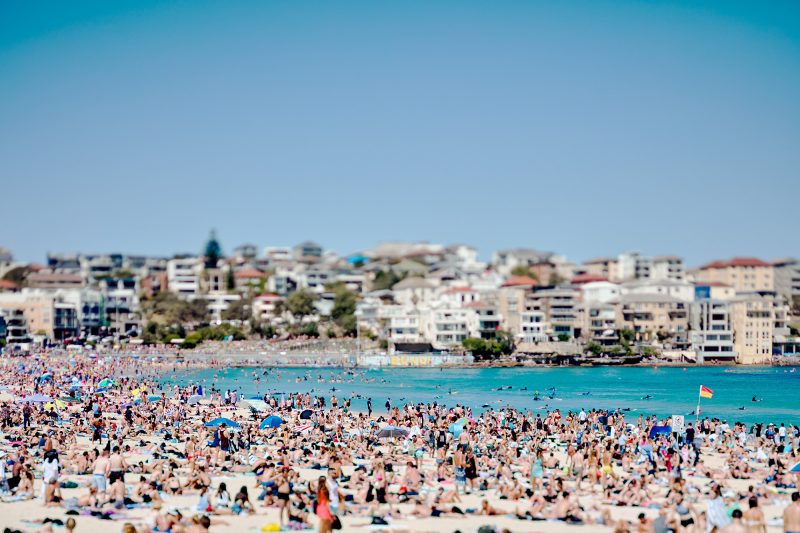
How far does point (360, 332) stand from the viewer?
302ft

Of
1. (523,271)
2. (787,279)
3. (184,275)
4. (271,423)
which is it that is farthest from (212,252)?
(271,423)

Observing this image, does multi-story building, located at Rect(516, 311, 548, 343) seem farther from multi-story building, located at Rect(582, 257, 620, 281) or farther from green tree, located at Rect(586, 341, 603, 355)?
multi-story building, located at Rect(582, 257, 620, 281)

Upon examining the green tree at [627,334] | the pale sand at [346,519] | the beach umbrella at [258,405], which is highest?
the green tree at [627,334]

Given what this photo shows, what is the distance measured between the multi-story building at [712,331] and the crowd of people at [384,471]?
48619mm

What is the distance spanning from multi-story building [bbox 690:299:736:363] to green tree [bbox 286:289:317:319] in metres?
33.4

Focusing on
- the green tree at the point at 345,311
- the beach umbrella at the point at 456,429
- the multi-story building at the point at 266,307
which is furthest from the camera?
the multi-story building at the point at 266,307

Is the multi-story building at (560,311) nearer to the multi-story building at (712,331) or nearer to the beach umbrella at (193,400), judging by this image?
the multi-story building at (712,331)

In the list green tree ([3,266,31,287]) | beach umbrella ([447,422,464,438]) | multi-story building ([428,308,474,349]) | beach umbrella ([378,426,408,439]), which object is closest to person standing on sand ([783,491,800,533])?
beach umbrella ([378,426,408,439])

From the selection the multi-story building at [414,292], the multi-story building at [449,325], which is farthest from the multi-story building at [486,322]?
the multi-story building at [414,292]

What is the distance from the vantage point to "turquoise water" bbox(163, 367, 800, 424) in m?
47.0

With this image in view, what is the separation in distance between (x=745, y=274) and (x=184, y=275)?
5856cm

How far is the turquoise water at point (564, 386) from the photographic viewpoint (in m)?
47.0

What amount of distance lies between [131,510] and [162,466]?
332cm

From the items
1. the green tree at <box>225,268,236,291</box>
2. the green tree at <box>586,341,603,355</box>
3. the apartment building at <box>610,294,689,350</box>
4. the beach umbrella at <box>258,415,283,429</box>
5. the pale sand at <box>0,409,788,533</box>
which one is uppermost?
the green tree at <box>225,268,236,291</box>
